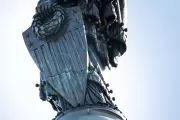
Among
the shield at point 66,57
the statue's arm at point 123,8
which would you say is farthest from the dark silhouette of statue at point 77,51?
the statue's arm at point 123,8

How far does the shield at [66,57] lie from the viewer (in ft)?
126

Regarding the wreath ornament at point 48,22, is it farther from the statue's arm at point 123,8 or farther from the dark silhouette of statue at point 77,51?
the statue's arm at point 123,8

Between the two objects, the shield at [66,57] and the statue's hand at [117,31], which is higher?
the statue's hand at [117,31]

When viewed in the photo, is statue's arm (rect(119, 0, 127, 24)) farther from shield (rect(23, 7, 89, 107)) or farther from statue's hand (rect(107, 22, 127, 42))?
shield (rect(23, 7, 89, 107))

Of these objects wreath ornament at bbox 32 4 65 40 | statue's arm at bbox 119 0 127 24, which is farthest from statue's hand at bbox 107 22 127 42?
wreath ornament at bbox 32 4 65 40

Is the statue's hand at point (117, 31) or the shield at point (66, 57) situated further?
the statue's hand at point (117, 31)

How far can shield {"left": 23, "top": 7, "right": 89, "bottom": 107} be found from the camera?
3828 centimetres

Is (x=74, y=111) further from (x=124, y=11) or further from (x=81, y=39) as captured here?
(x=124, y=11)

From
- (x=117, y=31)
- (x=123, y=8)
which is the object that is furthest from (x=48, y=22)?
(x=123, y=8)

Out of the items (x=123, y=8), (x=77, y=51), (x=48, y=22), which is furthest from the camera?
(x=123, y=8)

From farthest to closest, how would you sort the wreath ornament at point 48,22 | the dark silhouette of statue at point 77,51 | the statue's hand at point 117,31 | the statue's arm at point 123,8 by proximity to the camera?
the statue's arm at point 123,8 < the statue's hand at point 117,31 < the wreath ornament at point 48,22 < the dark silhouette of statue at point 77,51

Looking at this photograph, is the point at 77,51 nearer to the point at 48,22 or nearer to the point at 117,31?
the point at 48,22

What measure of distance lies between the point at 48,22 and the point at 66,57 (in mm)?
1929

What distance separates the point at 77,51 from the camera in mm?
39062
